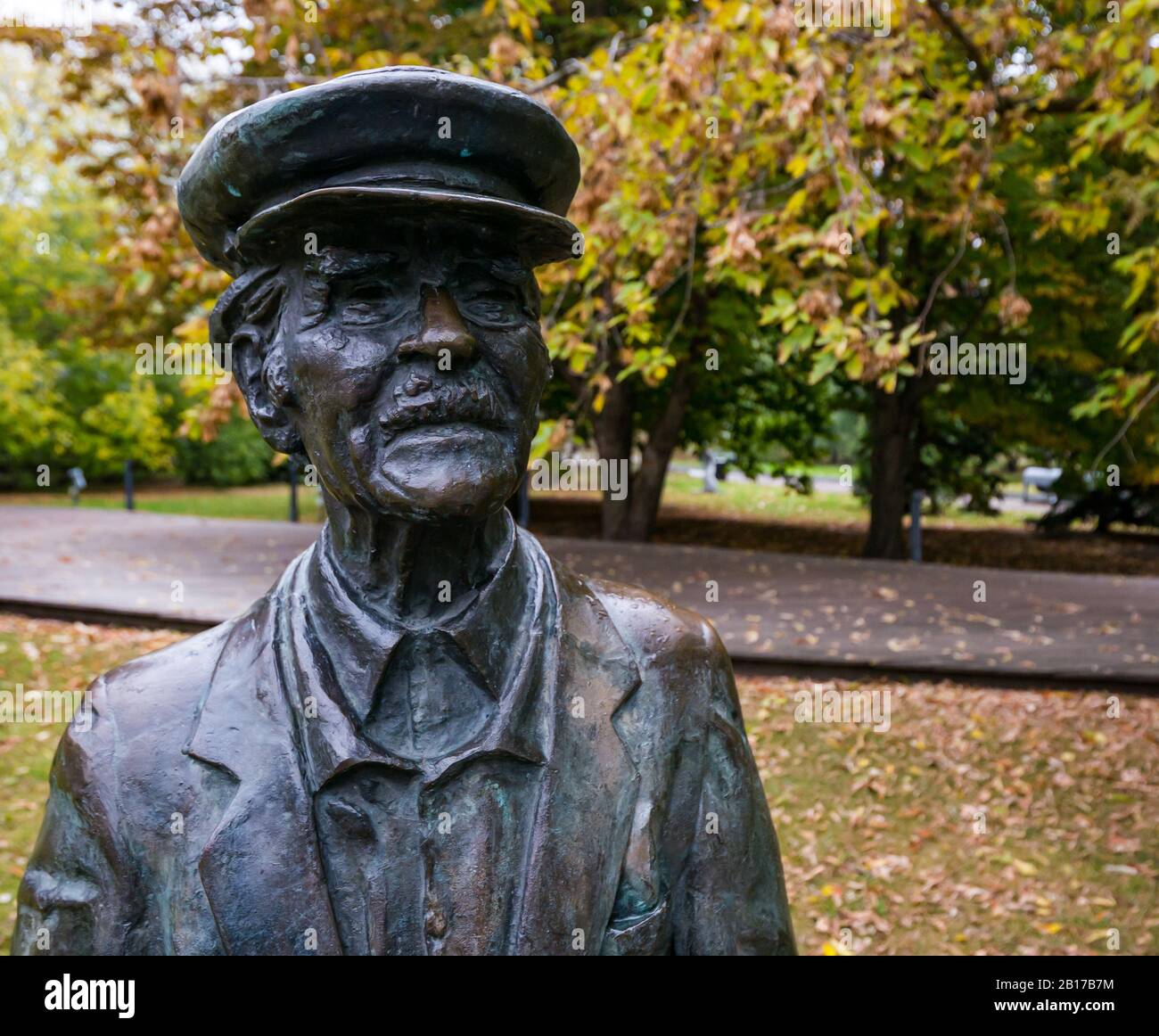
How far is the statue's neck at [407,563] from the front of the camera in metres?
1.75

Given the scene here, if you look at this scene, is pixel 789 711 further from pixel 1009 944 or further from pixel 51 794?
pixel 51 794

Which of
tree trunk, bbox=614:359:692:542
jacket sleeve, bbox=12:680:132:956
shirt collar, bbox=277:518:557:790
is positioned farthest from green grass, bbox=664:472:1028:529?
jacket sleeve, bbox=12:680:132:956

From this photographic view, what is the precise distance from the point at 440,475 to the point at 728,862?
33.5 inches

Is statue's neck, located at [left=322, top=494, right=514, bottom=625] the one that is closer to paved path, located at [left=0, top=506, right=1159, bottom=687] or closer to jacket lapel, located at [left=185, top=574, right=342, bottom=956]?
jacket lapel, located at [left=185, top=574, right=342, bottom=956]

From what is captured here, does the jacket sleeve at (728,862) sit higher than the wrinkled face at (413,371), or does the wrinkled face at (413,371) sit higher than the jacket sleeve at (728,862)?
the wrinkled face at (413,371)

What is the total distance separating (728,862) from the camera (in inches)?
74.2

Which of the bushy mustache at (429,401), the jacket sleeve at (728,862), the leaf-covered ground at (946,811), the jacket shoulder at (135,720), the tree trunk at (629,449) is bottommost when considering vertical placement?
the leaf-covered ground at (946,811)

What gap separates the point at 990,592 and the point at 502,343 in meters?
11.1

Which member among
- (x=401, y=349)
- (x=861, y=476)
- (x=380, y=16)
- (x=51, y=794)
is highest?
(x=380, y=16)

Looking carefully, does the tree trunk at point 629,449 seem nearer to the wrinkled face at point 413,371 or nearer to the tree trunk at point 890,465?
the tree trunk at point 890,465

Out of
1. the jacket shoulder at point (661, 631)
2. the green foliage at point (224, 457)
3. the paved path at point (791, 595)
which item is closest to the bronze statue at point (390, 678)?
the jacket shoulder at point (661, 631)

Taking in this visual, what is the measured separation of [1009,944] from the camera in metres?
5.54
